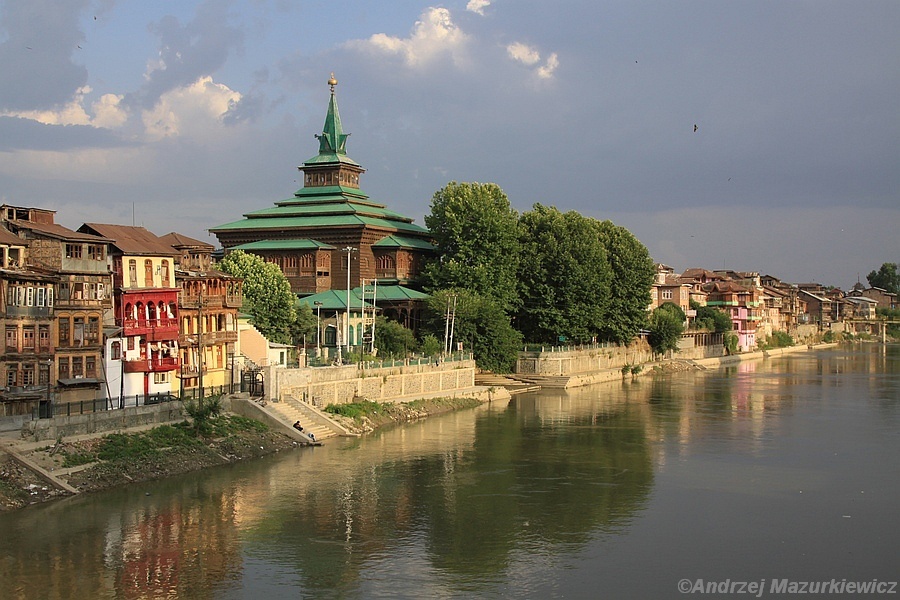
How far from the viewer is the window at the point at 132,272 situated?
51.5 m

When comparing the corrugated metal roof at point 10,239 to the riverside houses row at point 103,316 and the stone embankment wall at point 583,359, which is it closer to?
the riverside houses row at point 103,316

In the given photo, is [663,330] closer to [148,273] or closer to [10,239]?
[148,273]

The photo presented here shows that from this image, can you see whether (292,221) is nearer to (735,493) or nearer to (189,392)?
(189,392)

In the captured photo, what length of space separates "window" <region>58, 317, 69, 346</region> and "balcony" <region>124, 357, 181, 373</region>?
12.1 feet

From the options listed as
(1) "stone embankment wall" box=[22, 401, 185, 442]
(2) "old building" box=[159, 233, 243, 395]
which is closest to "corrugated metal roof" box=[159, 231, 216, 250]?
(2) "old building" box=[159, 233, 243, 395]

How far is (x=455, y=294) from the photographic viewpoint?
259 feet

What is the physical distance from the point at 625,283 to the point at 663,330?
12.2m

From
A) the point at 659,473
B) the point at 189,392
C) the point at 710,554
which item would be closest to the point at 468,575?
the point at 710,554

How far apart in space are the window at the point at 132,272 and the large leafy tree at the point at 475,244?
34243 millimetres

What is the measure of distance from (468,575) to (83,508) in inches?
→ 551

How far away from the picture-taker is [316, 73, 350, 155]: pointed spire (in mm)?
93750

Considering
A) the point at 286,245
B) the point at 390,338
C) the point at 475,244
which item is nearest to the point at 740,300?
the point at 475,244

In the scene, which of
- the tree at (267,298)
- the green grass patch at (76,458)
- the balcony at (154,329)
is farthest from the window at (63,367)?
the tree at (267,298)

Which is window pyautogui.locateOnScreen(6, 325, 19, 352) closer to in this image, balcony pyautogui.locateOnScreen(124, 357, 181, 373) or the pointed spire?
balcony pyautogui.locateOnScreen(124, 357, 181, 373)
